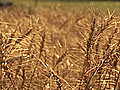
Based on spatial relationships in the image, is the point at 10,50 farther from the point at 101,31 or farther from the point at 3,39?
the point at 101,31

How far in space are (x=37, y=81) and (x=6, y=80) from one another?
0.22 meters

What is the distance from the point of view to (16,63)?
1.50 meters

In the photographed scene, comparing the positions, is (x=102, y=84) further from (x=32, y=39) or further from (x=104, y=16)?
(x=32, y=39)

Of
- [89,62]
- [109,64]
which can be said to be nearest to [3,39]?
[89,62]

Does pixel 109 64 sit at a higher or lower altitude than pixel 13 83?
higher

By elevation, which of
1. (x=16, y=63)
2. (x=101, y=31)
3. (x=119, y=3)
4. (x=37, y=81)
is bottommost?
(x=37, y=81)

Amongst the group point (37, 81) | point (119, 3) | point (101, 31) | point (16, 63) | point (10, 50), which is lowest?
point (37, 81)

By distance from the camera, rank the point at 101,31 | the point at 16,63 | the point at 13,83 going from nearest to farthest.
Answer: the point at 101,31, the point at 13,83, the point at 16,63

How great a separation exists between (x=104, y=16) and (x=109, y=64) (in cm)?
32

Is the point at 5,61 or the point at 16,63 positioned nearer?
the point at 5,61

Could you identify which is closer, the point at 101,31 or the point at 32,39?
the point at 101,31

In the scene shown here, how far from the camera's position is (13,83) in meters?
1.39

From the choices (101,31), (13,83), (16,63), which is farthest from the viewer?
(16,63)

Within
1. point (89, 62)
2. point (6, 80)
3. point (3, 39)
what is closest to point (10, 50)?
point (3, 39)
